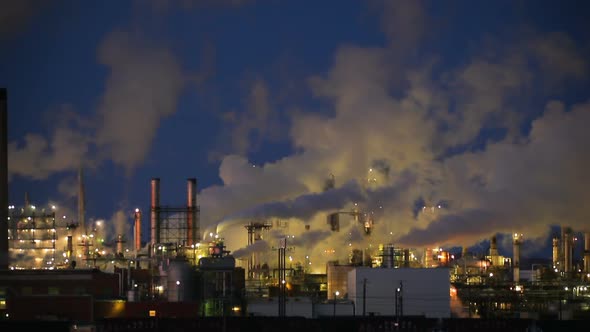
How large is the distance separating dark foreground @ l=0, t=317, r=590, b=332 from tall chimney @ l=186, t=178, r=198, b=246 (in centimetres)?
2600

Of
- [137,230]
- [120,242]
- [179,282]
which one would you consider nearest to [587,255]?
[137,230]

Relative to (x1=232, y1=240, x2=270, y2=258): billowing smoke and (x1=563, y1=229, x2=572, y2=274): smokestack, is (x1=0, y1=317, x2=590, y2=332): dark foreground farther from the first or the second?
(x1=563, y1=229, x2=572, y2=274): smokestack

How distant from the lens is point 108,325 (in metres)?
42.4

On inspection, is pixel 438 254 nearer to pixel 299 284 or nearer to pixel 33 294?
pixel 299 284

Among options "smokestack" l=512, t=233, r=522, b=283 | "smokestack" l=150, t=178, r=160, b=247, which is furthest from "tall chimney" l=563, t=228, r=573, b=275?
"smokestack" l=150, t=178, r=160, b=247

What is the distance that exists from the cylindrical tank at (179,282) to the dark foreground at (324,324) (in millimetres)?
12420

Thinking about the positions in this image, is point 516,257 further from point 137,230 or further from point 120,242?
point 120,242

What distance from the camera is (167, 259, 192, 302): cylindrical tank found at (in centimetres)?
5650

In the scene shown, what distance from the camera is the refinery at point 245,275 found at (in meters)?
52.0

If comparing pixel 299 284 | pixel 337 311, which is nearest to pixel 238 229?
pixel 299 284

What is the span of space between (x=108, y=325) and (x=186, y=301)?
1188 centimetres

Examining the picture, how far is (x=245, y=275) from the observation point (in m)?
68.3

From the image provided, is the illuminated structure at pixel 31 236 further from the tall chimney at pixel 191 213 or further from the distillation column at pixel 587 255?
the distillation column at pixel 587 255

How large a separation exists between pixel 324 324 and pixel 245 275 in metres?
25.3
